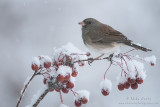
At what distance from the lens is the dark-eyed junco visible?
3.13 m

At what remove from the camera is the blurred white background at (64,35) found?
4.60 meters

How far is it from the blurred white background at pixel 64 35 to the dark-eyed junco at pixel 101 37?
56.3 inches

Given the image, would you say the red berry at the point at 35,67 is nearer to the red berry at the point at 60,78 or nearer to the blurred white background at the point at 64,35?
the red berry at the point at 60,78

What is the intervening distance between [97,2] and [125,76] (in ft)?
14.1

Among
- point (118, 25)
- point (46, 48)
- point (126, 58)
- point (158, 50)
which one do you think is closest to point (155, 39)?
point (158, 50)

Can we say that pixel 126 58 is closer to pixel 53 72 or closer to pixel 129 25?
pixel 53 72

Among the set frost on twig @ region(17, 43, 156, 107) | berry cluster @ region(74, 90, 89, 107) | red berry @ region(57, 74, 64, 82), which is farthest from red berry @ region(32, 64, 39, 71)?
berry cluster @ region(74, 90, 89, 107)

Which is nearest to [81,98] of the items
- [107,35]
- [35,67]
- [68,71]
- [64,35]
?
[68,71]

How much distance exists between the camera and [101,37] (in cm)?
332

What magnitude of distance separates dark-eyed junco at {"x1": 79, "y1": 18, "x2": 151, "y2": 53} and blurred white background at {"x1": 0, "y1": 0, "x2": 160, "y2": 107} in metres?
1.43

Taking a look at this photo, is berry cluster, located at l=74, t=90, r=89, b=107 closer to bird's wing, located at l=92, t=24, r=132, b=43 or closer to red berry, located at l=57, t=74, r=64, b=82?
red berry, located at l=57, t=74, r=64, b=82

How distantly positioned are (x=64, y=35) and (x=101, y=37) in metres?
2.38

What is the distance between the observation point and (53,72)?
1782 millimetres

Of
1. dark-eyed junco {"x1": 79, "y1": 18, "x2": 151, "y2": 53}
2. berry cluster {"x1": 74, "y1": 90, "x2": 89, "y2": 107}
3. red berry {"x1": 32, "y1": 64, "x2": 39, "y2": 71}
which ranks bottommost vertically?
berry cluster {"x1": 74, "y1": 90, "x2": 89, "y2": 107}
